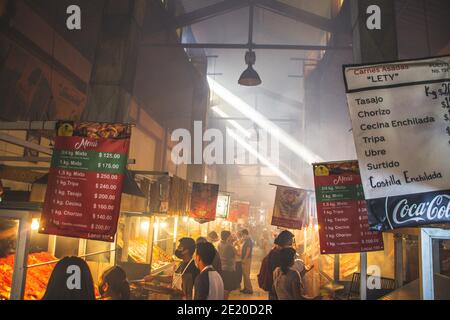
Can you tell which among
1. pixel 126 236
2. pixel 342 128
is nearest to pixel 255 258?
pixel 342 128

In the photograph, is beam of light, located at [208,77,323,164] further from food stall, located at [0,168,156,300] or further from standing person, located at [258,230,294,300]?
food stall, located at [0,168,156,300]

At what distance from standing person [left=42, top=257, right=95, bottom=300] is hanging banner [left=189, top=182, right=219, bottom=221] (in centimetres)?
725

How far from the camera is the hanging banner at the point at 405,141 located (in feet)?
11.0

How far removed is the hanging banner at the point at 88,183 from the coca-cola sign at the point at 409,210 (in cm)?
283

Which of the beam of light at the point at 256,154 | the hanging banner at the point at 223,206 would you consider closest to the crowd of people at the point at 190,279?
the hanging banner at the point at 223,206

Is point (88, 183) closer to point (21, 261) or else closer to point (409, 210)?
point (21, 261)

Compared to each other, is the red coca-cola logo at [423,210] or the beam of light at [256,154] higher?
the beam of light at [256,154]

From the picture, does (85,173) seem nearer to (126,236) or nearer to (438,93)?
(438,93)

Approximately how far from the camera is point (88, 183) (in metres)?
4.20

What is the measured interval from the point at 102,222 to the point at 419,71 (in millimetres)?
3840

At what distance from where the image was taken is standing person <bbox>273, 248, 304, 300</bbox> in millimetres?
5289

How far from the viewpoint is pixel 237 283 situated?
11414 mm

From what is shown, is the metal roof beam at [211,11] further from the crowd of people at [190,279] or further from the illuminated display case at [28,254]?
the crowd of people at [190,279]

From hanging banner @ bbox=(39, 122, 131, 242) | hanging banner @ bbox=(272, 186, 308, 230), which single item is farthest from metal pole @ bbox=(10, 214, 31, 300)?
hanging banner @ bbox=(272, 186, 308, 230)
